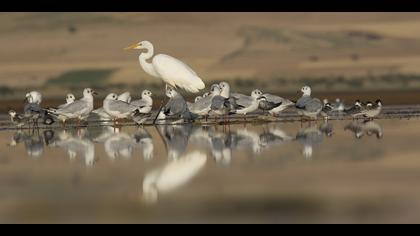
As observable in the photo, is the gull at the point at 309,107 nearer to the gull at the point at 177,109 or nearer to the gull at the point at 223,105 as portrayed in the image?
the gull at the point at 223,105

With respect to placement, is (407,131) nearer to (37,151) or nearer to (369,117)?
(369,117)

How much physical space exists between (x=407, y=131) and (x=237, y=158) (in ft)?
19.0

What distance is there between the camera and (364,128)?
2202 centimetres

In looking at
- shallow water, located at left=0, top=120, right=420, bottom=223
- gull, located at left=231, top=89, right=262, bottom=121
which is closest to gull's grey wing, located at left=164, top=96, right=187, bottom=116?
gull, located at left=231, top=89, right=262, bottom=121

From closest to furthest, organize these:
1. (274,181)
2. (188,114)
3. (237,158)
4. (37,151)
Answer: (274,181) < (237,158) < (37,151) < (188,114)

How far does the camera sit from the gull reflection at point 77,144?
1708 cm

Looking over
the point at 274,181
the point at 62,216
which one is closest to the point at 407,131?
the point at 274,181

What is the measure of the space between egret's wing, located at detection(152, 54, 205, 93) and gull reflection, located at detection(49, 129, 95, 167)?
199 cm

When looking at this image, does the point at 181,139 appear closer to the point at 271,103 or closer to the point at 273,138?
the point at 273,138

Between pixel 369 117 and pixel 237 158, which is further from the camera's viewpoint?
pixel 369 117

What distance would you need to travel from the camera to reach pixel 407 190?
39.5 ft

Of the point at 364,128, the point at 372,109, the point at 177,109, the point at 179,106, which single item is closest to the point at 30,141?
the point at 177,109

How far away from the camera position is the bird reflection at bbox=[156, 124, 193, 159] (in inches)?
670

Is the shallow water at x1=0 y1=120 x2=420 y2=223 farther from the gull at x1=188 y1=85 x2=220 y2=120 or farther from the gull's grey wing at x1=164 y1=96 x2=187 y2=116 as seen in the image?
the gull at x1=188 y1=85 x2=220 y2=120
